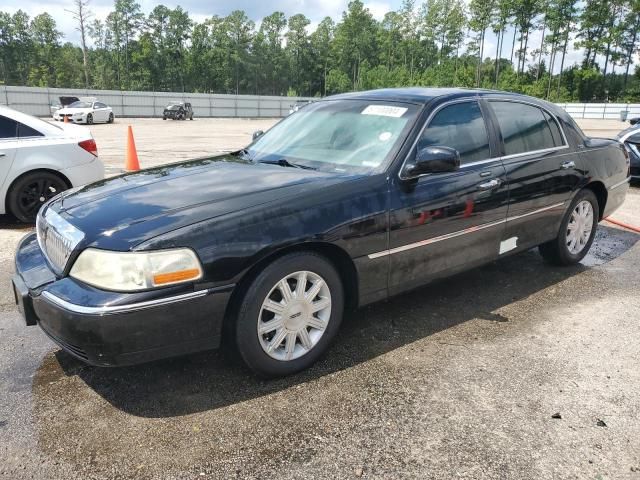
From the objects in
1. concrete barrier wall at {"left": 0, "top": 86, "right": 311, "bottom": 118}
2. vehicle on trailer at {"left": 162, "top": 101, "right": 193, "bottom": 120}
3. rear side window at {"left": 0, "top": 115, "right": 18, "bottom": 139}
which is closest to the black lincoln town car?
rear side window at {"left": 0, "top": 115, "right": 18, "bottom": 139}

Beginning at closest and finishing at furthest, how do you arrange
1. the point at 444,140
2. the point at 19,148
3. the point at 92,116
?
the point at 444,140, the point at 19,148, the point at 92,116

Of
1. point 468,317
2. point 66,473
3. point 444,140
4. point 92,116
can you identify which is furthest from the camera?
point 92,116

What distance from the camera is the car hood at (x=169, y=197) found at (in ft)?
8.77

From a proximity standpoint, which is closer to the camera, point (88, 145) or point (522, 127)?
point (522, 127)

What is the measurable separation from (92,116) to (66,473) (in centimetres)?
3371

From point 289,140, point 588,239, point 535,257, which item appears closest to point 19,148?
point 289,140

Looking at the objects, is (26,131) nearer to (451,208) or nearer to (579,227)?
(451,208)

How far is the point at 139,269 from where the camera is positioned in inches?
99.8

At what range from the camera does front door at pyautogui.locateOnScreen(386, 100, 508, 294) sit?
343 centimetres

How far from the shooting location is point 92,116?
32438mm

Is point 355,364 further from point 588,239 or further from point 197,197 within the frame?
point 588,239

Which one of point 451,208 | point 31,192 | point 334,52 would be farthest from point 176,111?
point 334,52

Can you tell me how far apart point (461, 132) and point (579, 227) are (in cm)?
196

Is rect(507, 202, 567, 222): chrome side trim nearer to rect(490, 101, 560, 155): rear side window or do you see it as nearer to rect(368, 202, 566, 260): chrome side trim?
rect(368, 202, 566, 260): chrome side trim
